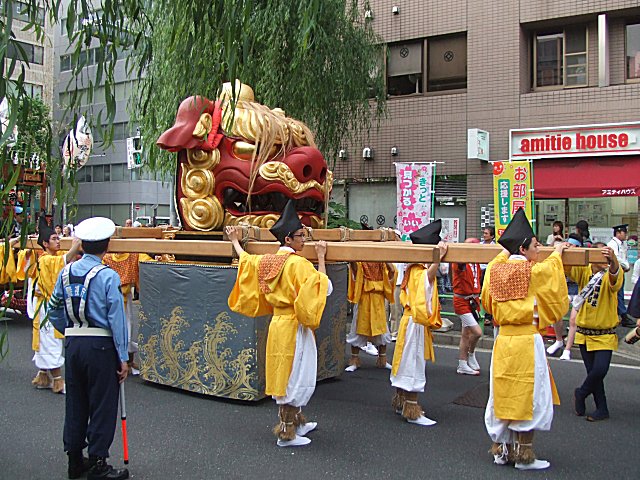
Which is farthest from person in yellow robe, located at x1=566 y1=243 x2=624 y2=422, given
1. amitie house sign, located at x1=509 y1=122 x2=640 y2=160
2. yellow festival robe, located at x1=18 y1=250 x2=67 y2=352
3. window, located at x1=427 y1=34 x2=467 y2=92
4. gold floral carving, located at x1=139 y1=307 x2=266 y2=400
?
window, located at x1=427 y1=34 x2=467 y2=92

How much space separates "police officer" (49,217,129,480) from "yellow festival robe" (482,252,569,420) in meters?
2.74

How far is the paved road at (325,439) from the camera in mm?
4602

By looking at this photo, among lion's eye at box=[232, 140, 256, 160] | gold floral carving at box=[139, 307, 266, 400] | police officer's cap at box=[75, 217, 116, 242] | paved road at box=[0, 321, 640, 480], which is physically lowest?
paved road at box=[0, 321, 640, 480]

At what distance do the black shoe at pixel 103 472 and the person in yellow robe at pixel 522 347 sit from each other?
8.89 feet

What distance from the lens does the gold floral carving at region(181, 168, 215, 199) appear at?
6520 mm

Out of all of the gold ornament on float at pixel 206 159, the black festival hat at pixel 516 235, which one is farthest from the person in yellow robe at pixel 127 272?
the black festival hat at pixel 516 235

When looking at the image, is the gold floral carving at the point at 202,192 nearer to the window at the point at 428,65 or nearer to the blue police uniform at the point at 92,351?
the blue police uniform at the point at 92,351

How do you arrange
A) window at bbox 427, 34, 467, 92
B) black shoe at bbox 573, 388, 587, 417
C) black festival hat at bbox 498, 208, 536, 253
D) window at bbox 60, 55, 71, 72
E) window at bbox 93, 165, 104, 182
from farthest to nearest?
window at bbox 93, 165, 104, 182
window at bbox 427, 34, 467, 92
black shoe at bbox 573, 388, 587, 417
black festival hat at bbox 498, 208, 536, 253
window at bbox 60, 55, 71, 72

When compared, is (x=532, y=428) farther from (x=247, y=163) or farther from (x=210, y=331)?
(x=247, y=163)

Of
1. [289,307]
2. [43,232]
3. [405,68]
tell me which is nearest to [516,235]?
[289,307]

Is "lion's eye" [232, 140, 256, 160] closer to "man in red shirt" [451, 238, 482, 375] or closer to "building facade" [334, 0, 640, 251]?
"man in red shirt" [451, 238, 482, 375]

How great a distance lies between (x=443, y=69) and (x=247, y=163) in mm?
9358

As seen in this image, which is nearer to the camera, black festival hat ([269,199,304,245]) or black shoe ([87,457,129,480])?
black shoe ([87,457,129,480])

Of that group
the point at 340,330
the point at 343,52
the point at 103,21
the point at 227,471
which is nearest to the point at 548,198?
the point at 343,52
